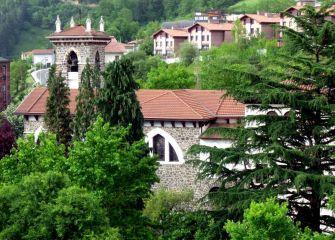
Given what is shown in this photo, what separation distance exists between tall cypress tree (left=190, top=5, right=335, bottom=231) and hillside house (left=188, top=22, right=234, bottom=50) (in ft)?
303

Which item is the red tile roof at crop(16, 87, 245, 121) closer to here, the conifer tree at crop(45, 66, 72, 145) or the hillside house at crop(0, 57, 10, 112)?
the conifer tree at crop(45, 66, 72, 145)

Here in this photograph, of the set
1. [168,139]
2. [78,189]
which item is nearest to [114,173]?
[78,189]

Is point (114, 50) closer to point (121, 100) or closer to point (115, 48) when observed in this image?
point (115, 48)

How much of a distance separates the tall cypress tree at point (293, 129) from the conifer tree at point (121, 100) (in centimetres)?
890

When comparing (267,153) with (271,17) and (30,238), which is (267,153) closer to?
(30,238)

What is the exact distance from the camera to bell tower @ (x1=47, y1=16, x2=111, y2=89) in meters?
45.2

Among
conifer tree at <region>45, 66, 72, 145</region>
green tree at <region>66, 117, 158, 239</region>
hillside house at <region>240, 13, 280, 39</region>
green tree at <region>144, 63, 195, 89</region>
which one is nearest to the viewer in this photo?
green tree at <region>66, 117, 158, 239</region>

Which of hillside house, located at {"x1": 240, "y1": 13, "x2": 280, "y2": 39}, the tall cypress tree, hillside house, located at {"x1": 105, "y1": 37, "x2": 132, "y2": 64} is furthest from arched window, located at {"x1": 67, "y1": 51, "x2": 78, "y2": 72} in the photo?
hillside house, located at {"x1": 105, "y1": 37, "x2": 132, "y2": 64}

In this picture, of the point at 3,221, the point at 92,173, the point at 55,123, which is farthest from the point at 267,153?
the point at 55,123

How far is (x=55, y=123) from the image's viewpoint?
40.7 metres

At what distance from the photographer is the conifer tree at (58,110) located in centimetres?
4072

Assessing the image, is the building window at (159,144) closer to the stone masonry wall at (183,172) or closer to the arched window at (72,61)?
the stone masonry wall at (183,172)

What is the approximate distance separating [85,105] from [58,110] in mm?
1677

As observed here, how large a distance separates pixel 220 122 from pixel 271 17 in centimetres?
8447
